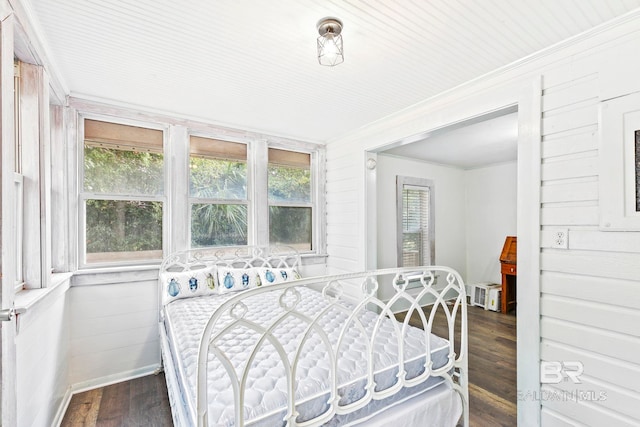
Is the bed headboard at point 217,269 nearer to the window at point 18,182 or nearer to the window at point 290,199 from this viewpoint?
the window at point 290,199

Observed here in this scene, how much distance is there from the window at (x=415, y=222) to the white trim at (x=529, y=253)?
256cm

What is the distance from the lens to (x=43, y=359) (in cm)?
183

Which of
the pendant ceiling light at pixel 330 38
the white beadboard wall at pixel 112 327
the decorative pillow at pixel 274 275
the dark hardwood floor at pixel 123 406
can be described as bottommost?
the dark hardwood floor at pixel 123 406

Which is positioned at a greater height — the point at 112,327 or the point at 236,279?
the point at 236,279

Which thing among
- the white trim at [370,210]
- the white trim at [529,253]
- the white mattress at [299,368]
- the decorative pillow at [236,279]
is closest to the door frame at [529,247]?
the white trim at [529,253]

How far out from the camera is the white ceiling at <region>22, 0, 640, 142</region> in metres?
1.53

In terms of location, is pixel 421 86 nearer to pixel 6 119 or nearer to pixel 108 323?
pixel 6 119

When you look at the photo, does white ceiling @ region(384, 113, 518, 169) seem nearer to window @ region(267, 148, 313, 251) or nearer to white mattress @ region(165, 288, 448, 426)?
window @ region(267, 148, 313, 251)

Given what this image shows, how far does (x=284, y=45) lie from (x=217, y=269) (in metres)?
2.17

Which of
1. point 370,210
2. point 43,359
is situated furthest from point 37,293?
A: point 370,210

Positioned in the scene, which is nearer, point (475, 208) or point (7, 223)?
point (7, 223)

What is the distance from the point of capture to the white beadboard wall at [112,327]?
2.54 m

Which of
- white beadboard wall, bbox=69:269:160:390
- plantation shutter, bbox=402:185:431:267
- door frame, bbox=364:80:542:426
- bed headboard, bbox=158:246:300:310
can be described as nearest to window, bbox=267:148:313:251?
bed headboard, bbox=158:246:300:310

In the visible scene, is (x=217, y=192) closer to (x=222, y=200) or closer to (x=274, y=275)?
(x=222, y=200)
